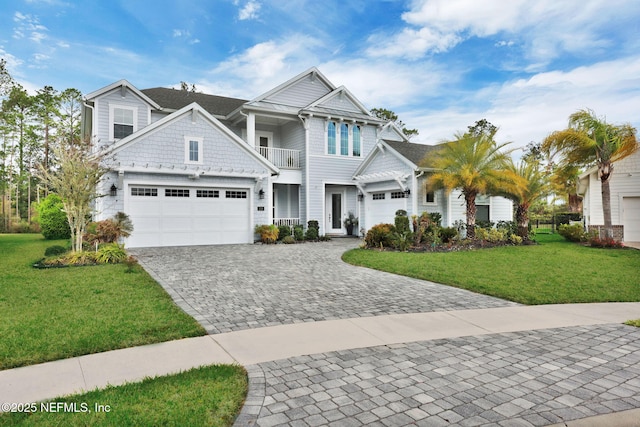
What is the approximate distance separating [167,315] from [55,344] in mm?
1578

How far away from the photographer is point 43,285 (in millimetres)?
8133

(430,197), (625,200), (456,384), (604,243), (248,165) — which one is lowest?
(456,384)

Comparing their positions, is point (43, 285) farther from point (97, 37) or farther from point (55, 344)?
point (97, 37)

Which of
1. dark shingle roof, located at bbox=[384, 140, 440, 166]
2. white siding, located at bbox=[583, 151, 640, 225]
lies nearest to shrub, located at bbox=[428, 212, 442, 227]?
dark shingle roof, located at bbox=[384, 140, 440, 166]

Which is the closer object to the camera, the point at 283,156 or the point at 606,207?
the point at 606,207

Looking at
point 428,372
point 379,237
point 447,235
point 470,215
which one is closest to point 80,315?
point 428,372

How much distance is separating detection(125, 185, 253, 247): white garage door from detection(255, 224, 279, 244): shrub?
470 millimetres

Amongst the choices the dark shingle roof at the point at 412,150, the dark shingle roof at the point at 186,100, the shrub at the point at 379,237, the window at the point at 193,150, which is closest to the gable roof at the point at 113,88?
the dark shingle roof at the point at 186,100

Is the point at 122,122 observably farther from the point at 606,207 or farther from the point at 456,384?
the point at 606,207

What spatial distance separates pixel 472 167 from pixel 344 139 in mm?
7779

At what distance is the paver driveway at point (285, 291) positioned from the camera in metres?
6.34

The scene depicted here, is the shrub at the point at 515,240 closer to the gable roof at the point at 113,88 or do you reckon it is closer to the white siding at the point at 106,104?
the white siding at the point at 106,104

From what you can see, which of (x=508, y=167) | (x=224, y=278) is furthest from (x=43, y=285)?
(x=508, y=167)

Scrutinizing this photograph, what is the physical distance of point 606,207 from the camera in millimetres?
16625
